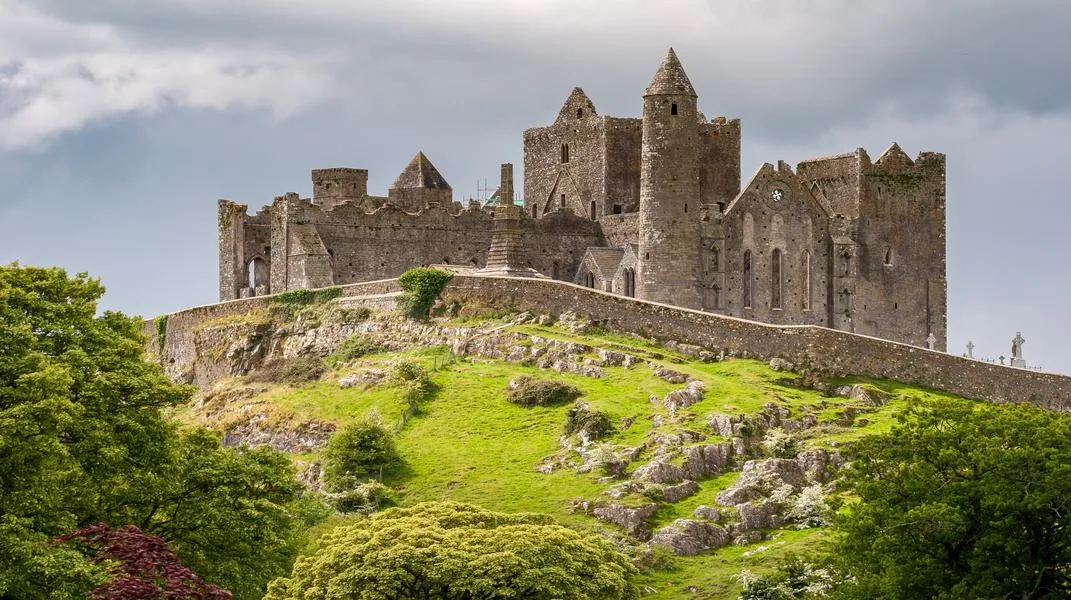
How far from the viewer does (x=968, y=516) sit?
1903 inches

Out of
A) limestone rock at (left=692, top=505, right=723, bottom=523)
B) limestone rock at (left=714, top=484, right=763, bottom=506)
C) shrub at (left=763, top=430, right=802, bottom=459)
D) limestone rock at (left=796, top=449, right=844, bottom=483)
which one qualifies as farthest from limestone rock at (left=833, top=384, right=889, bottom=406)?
limestone rock at (left=692, top=505, right=723, bottom=523)

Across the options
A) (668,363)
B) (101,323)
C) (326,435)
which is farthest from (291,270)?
(101,323)

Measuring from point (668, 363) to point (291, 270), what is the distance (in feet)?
79.3

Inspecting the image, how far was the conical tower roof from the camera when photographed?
285ft

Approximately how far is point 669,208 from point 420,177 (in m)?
21.6

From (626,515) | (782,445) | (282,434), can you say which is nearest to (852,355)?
(782,445)

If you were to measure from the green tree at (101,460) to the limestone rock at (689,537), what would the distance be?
40.8 ft

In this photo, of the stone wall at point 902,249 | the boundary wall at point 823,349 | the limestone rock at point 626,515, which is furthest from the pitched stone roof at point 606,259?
the limestone rock at point 626,515

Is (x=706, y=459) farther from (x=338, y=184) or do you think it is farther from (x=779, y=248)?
(x=338, y=184)

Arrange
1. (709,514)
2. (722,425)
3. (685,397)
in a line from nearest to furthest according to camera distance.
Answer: (709,514), (722,425), (685,397)

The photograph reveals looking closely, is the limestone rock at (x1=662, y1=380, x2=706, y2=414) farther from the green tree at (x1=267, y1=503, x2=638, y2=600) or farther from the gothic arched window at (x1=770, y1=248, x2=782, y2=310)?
the gothic arched window at (x1=770, y1=248, x2=782, y2=310)

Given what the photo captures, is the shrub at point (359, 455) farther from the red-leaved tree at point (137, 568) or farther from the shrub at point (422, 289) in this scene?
the red-leaved tree at point (137, 568)

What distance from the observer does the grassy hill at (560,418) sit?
6134cm

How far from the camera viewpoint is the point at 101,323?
52.1m
